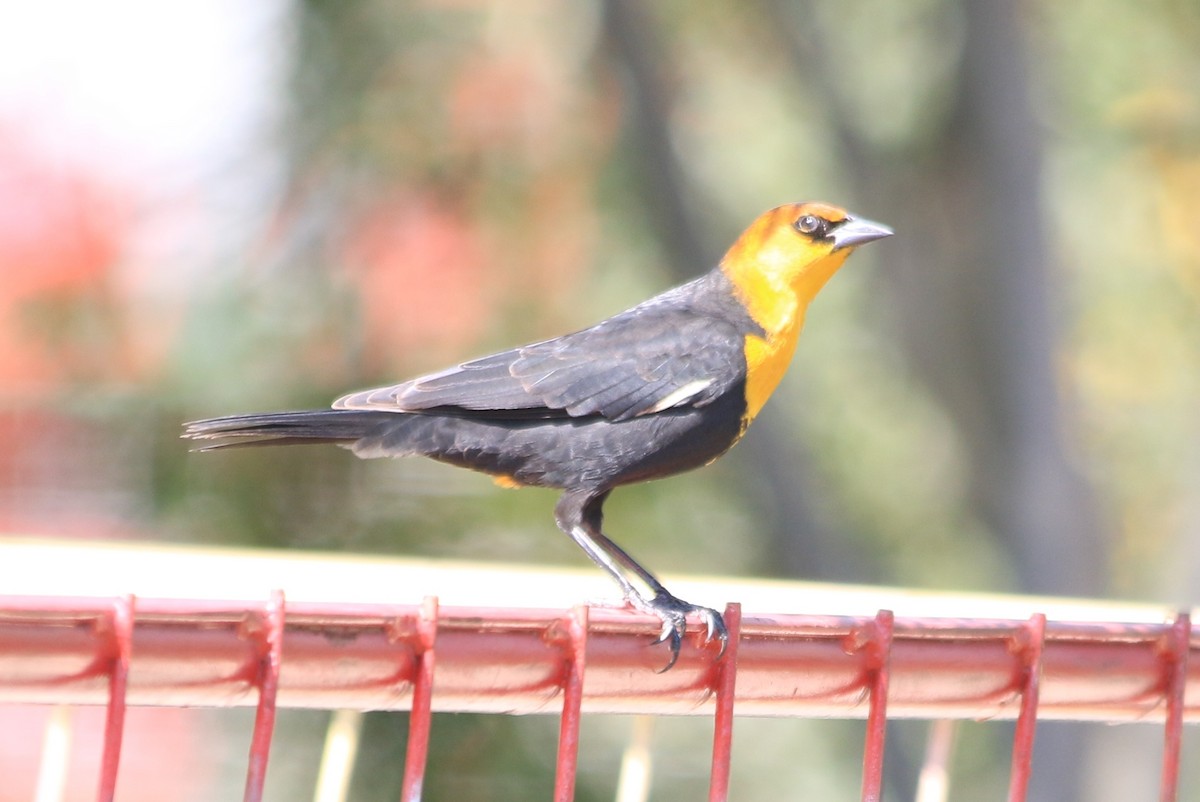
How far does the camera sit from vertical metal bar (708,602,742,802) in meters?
1.60

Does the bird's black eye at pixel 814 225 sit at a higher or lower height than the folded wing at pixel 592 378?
higher

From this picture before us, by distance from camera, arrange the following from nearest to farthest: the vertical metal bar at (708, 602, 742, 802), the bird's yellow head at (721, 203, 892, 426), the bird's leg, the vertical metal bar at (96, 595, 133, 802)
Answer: the vertical metal bar at (96, 595, 133, 802) < the vertical metal bar at (708, 602, 742, 802) < the bird's leg < the bird's yellow head at (721, 203, 892, 426)

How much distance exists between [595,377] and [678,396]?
206 millimetres

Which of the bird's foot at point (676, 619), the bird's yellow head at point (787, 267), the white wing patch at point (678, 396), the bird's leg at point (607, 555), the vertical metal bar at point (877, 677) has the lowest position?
the vertical metal bar at point (877, 677)

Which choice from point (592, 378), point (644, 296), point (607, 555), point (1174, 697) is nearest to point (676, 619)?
point (1174, 697)

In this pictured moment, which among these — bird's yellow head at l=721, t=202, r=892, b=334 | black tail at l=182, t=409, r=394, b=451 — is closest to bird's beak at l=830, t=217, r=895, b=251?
bird's yellow head at l=721, t=202, r=892, b=334

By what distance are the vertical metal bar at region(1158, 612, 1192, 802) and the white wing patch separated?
56.4 inches

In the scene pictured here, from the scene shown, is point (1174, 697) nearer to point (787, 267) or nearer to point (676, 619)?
point (676, 619)

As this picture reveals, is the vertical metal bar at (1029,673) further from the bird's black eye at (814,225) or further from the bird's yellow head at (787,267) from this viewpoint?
the bird's black eye at (814,225)

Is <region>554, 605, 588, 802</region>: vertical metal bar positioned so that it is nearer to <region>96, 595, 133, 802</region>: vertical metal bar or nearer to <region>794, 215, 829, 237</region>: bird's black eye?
<region>96, 595, 133, 802</region>: vertical metal bar

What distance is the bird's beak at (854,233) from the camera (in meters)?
3.36

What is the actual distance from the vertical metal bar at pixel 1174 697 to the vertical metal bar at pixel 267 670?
3.96 ft

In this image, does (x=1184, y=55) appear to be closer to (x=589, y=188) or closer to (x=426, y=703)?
(x=589, y=188)

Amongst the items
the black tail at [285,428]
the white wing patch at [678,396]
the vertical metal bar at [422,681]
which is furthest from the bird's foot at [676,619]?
the black tail at [285,428]
